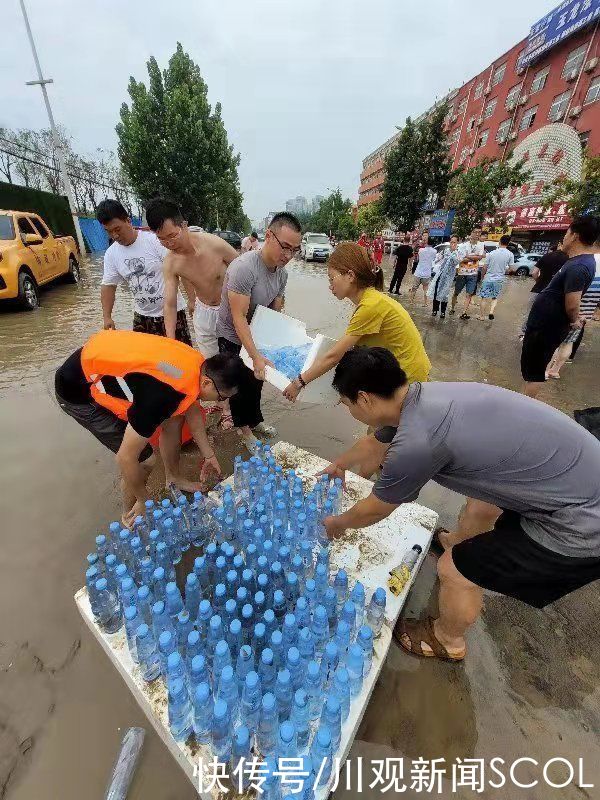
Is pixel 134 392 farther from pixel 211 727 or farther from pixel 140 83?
pixel 140 83

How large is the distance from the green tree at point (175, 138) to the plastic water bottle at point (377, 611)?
2158 cm

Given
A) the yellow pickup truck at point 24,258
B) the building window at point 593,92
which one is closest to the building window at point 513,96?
the building window at point 593,92

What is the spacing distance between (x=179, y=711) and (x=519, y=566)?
4.36 feet

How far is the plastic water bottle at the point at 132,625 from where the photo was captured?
51.8 inches

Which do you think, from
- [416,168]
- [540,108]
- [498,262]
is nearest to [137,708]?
[498,262]

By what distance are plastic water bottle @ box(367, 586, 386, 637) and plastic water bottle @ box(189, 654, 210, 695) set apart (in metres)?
0.70

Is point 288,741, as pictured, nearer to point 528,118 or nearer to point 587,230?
point 587,230

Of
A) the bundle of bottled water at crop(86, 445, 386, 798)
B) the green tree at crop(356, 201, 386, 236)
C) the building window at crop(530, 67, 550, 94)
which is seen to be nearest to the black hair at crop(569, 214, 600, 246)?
the bundle of bottled water at crop(86, 445, 386, 798)

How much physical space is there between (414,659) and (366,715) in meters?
0.36

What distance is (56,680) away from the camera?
1.69 meters

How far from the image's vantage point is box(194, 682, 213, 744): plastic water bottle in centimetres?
110

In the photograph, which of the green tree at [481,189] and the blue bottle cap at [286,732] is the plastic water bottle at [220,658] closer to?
the blue bottle cap at [286,732]

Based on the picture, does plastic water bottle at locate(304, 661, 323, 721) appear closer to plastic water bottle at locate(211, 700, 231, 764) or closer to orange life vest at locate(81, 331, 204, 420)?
plastic water bottle at locate(211, 700, 231, 764)

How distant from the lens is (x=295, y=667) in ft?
3.92
